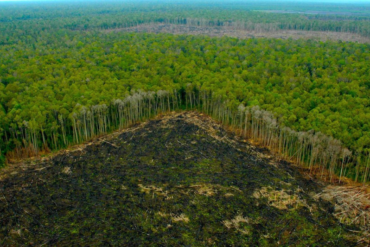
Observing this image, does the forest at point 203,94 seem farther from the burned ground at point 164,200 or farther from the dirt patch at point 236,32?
the dirt patch at point 236,32

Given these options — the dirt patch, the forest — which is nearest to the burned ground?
the forest

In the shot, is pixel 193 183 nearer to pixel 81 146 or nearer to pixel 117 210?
pixel 117 210

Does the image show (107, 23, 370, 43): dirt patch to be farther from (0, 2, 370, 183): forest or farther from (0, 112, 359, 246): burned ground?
(0, 112, 359, 246): burned ground

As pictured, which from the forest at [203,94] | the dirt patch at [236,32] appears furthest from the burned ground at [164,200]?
the dirt patch at [236,32]

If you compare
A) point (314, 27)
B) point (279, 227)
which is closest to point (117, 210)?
point (279, 227)

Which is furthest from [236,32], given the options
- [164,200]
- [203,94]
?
[164,200]
